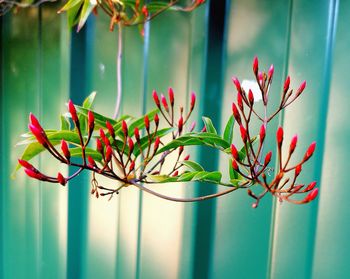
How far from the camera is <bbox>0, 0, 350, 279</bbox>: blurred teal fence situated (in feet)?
2.53

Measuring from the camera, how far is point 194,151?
2.93ft

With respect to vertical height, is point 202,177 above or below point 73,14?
below

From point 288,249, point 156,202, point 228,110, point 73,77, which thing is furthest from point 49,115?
point 288,249

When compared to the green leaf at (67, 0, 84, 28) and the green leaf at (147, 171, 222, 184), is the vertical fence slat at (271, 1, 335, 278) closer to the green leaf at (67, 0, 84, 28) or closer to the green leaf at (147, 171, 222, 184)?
the green leaf at (147, 171, 222, 184)

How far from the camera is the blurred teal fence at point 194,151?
771 millimetres

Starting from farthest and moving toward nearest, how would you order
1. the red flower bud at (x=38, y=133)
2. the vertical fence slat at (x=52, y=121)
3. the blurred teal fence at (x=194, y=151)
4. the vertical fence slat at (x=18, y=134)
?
the vertical fence slat at (x=18, y=134) < the vertical fence slat at (x=52, y=121) < the blurred teal fence at (x=194, y=151) < the red flower bud at (x=38, y=133)

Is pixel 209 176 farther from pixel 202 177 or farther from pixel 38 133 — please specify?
pixel 38 133

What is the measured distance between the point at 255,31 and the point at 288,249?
55cm

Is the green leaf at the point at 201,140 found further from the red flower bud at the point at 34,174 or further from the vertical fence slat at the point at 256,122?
the vertical fence slat at the point at 256,122

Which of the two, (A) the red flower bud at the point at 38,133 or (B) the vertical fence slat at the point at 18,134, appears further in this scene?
(B) the vertical fence slat at the point at 18,134

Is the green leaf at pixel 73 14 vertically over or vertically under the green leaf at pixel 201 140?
over

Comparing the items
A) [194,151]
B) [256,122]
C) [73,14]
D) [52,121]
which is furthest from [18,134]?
[256,122]

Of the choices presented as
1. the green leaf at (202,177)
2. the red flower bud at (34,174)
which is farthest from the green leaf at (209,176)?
the red flower bud at (34,174)

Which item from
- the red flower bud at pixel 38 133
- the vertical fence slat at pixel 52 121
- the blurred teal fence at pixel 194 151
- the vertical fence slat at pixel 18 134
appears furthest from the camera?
the vertical fence slat at pixel 18 134
